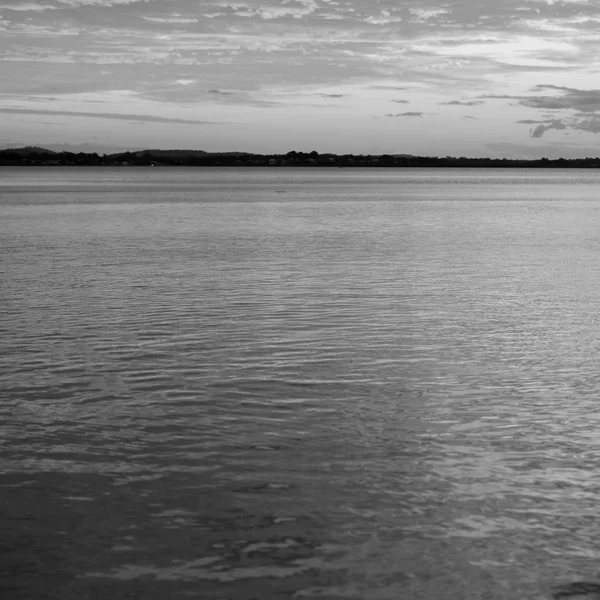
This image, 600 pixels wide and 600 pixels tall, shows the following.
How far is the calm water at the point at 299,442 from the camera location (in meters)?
7.40

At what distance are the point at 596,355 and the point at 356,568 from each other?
9400mm

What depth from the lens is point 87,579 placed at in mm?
7176

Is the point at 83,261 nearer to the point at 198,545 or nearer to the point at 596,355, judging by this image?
the point at 596,355

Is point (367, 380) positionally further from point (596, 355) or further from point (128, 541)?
point (128, 541)

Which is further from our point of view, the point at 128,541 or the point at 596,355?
the point at 596,355

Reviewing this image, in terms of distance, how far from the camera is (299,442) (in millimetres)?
10625

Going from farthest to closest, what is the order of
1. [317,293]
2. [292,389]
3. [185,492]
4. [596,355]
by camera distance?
[317,293] < [596,355] < [292,389] < [185,492]

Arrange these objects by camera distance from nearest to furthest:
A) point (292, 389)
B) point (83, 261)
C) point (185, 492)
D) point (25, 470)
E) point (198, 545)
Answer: point (198, 545) < point (185, 492) < point (25, 470) < point (292, 389) < point (83, 261)

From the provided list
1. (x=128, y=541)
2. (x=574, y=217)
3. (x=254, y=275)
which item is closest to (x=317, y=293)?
(x=254, y=275)

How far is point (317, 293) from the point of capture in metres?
23.3

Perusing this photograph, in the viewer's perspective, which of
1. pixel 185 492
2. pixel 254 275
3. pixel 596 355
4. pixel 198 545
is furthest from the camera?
pixel 254 275

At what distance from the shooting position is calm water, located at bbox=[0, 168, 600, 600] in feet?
24.3

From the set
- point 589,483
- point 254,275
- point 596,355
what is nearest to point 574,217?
point 254,275

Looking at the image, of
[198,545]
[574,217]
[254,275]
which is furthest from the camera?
[574,217]
